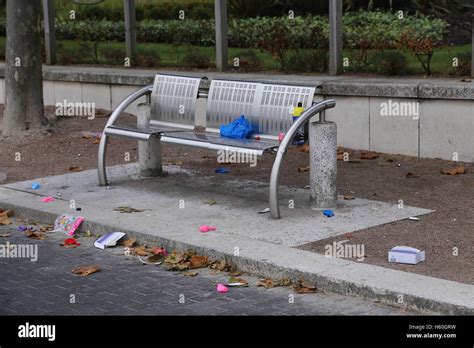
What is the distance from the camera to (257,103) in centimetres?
953

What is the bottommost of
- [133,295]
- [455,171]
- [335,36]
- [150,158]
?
[133,295]

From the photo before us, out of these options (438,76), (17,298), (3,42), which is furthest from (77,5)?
(17,298)

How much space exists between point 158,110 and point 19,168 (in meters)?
1.98

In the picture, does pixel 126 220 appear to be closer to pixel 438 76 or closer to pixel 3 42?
pixel 438 76

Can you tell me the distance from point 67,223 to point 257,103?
2.07 m

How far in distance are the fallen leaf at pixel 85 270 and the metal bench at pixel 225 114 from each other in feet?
5.48

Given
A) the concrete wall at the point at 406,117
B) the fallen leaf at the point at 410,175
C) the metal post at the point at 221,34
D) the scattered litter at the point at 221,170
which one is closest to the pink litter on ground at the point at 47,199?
the scattered litter at the point at 221,170

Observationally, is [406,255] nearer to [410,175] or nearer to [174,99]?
[410,175]

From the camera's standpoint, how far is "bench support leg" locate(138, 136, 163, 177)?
34.7ft

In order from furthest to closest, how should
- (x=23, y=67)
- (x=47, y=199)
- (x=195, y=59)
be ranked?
(x=195, y=59), (x=23, y=67), (x=47, y=199)

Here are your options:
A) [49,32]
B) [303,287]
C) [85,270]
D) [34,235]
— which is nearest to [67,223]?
[34,235]

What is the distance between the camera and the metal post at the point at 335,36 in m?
13.2
